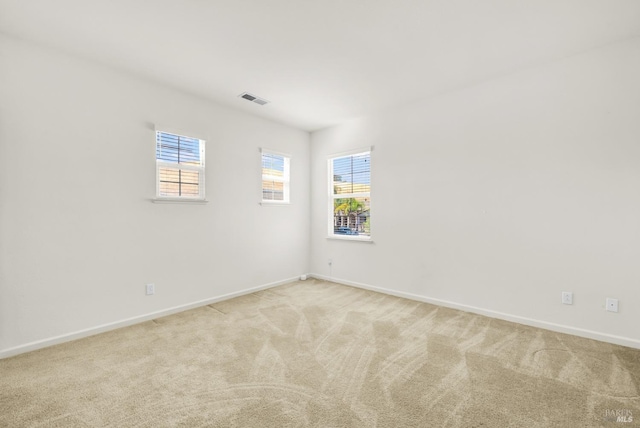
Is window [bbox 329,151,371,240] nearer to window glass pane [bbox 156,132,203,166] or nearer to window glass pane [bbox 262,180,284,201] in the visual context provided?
window glass pane [bbox 262,180,284,201]

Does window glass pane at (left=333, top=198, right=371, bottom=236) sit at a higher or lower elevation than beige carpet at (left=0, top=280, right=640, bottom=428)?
higher

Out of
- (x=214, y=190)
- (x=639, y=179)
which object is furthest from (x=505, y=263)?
(x=214, y=190)

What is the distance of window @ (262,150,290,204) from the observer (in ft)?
14.6

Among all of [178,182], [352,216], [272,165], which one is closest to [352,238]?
[352,216]

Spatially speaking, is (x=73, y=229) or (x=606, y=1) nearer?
(x=606, y=1)

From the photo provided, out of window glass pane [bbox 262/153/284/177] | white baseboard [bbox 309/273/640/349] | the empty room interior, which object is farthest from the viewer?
window glass pane [bbox 262/153/284/177]

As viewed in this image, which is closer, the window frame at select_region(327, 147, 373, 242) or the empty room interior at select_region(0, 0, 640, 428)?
the empty room interior at select_region(0, 0, 640, 428)

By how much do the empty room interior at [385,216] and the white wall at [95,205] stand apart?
18mm

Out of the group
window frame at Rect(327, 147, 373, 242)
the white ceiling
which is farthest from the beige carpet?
the white ceiling

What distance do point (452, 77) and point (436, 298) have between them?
8.70 ft

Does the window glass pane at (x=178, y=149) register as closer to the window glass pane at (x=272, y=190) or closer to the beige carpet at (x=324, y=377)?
the window glass pane at (x=272, y=190)

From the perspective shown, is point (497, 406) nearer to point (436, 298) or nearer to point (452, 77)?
point (436, 298)

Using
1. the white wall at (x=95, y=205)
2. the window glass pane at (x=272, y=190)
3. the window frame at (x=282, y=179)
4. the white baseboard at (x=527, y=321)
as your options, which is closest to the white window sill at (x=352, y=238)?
the white baseboard at (x=527, y=321)

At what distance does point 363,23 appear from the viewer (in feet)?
7.36
